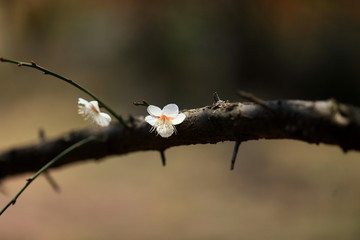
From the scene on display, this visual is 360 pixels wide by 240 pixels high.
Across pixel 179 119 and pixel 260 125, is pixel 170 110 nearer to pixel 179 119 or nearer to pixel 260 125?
pixel 179 119

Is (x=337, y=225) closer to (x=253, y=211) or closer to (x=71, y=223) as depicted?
(x=253, y=211)

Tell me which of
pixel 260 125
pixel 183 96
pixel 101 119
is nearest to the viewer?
pixel 260 125

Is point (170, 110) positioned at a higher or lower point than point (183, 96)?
lower

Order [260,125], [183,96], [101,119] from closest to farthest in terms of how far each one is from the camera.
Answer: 1. [260,125]
2. [101,119]
3. [183,96]

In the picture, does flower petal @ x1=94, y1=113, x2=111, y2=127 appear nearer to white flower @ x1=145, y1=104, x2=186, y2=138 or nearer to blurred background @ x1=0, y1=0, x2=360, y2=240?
white flower @ x1=145, y1=104, x2=186, y2=138

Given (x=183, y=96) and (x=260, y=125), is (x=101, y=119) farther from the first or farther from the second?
(x=183, y=96)

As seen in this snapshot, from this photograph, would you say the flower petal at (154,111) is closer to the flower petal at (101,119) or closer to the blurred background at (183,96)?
the flower petal at (101,119)

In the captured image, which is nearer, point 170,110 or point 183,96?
point 170,110

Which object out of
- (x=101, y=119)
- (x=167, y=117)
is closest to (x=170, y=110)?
(x=167, y=117)
